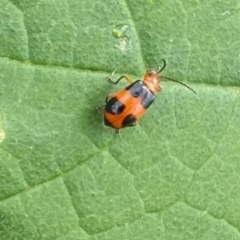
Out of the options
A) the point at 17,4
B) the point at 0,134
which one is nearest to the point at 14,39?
the point at 17,4

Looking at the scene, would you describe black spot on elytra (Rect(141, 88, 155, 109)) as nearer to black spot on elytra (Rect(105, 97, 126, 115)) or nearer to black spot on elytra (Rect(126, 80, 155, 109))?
black spot on elytra (Rect(126, 80, 155, 109))

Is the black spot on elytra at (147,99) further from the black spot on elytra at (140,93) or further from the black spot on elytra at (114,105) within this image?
the black spot on elytra at (114,105)

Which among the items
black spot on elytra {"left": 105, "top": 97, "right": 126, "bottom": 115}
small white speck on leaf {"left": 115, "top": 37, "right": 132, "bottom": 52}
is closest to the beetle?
black spot on elytra {"left": 105, "top": 97, "right": 126, "bottom": 115}

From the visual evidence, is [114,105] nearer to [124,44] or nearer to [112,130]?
[112,130]

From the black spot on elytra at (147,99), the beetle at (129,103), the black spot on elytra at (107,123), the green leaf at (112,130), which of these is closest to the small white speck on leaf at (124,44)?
the green leaf at (112,130)

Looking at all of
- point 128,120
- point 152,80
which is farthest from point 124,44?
point 128,120

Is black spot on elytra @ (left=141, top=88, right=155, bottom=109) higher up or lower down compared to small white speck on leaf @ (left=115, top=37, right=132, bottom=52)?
lower down
